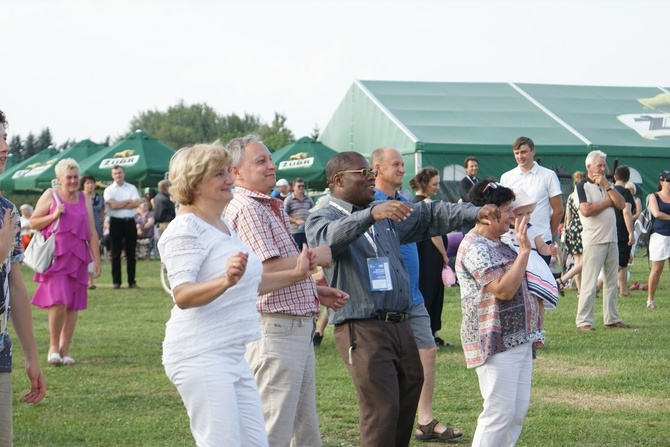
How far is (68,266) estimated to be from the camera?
10.8 metres

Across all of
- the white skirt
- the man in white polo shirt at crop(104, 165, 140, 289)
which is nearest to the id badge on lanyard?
the white skirt

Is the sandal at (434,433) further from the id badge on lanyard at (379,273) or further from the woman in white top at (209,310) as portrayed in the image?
the woman in white top at (209,310)

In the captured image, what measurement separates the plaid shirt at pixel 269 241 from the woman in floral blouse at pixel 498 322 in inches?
34.7

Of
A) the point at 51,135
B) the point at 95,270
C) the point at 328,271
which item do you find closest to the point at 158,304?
the point at 95,270

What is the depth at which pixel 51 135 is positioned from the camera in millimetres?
92625

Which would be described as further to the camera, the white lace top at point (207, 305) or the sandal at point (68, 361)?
the sandal at point (68, 361)

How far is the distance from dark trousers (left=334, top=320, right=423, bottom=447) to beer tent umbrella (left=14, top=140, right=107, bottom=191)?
24.5 m

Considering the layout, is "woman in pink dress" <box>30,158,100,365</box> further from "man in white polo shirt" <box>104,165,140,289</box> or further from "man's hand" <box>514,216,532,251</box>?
"man in white polo shirt" <box>104,165,140,289</box>

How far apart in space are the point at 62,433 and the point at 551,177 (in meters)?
6.32

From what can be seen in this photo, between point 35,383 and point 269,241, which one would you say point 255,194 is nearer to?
point 269,241

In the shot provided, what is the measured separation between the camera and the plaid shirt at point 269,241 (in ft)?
17.5

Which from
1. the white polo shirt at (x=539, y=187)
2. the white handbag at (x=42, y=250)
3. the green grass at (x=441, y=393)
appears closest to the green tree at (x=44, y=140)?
the green grass at (x=441, y=393)

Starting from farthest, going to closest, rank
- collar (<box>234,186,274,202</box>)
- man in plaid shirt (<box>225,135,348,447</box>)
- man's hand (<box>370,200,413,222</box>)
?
collar (<box>234,186,274,202</box>) → man in plaid shirt (<box>225,135,348,447</box>) → man's hand (<box>370,200,413,222</box>)

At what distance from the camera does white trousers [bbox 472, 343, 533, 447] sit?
555 cm
